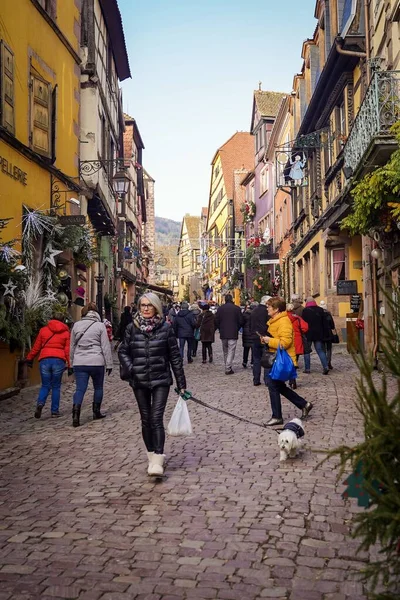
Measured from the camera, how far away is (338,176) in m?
19.0

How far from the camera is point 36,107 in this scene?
14.2m

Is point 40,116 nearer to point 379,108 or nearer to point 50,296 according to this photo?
point 50,296

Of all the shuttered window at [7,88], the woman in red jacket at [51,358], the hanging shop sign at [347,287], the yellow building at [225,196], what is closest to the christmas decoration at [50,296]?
the shuttered window at [7,88]

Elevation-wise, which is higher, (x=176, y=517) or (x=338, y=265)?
(x=338, y=265)

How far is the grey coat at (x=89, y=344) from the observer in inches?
375

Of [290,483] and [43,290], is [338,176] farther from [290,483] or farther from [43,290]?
[290,483]

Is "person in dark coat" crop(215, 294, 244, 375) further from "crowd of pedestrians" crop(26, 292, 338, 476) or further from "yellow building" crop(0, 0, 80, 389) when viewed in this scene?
"yellow building" crop(0, 0, 80, 389)

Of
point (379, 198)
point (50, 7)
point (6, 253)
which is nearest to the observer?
point (6, 253)

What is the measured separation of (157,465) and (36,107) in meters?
10.1

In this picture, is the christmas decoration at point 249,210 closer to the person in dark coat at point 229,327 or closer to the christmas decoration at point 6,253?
the person in dark coat at point 229,327

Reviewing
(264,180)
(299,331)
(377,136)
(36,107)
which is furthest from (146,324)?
(264,180)

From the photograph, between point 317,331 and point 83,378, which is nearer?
point 83,378

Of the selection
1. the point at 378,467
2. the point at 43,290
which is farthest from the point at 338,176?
the point at 378,467

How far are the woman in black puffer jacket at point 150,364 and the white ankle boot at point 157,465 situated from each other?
0.11 meters
